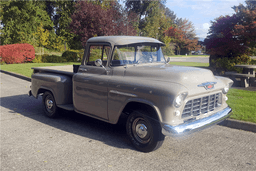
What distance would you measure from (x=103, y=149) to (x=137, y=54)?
78.6 inches

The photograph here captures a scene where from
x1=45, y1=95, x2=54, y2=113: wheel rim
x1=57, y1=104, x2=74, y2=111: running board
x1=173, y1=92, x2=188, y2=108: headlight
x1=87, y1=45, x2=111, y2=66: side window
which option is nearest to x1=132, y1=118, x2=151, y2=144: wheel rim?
x1=173, y1=92, x2=188, y2=108: headlight

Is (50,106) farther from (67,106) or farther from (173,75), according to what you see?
(173,75)

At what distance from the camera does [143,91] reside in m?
3.90

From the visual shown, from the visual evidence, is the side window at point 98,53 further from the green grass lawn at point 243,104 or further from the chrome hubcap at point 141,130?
the green grass lawn at point 243,104

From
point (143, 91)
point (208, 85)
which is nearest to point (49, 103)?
point (143, 91)

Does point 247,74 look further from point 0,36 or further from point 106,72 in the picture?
point 0,36

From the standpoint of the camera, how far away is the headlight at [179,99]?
11.8 ft

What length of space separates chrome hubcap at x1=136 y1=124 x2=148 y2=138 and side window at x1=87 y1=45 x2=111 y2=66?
1540 mm

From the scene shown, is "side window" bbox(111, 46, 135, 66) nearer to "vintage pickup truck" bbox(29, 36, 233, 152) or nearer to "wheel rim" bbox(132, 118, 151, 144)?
"vintage pickup truck" bbox(29, 36, 233, 152)

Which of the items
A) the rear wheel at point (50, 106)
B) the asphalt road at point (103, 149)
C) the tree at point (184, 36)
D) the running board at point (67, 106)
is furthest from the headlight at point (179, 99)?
the tree at point (184, 36)

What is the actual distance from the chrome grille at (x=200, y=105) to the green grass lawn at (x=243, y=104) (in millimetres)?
1612

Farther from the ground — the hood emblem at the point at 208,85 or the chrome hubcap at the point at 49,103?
the hood emblem at the point at 208,85

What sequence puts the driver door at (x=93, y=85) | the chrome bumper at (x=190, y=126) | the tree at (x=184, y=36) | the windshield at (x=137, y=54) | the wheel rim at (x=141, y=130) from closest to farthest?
1. the chrome bumper at (x=190, y=126)
2. the wheel rim at (x=141, y=130)
3. the driver door at (x=93, y=85)
4. the windshield at (x=137, y=54)
5. the tree at (x=184, y=36)

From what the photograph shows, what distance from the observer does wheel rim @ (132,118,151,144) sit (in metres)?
4.04
